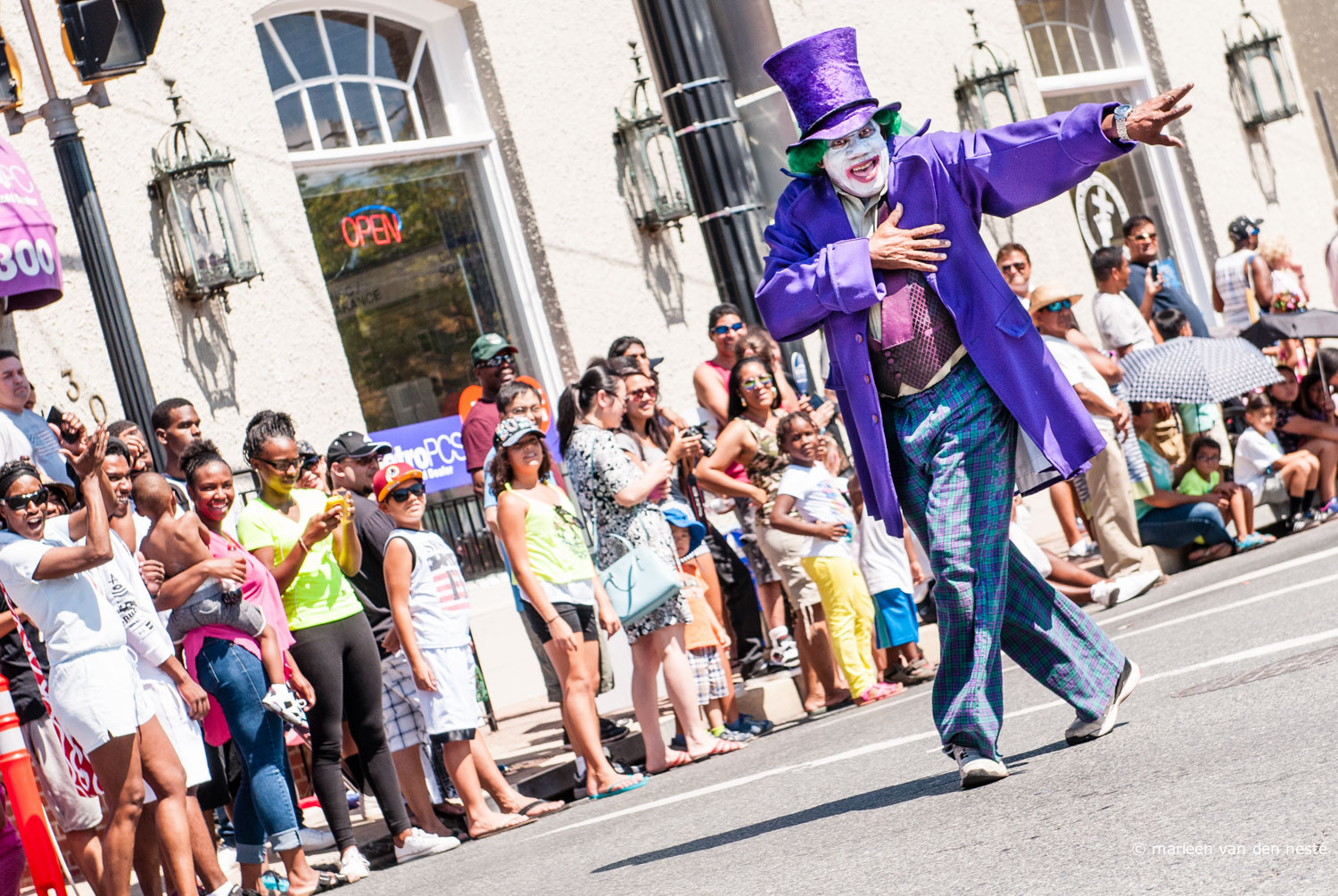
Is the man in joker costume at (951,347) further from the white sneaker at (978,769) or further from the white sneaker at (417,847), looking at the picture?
the white sneaker at (417,847)

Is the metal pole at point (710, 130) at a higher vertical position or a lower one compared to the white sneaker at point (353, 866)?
higher

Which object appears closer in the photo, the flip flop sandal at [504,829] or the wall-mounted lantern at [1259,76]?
the flip flop sandal at [504,829]

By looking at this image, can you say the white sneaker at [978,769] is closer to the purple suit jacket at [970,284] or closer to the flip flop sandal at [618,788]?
the purple suit jacket at [970,284]

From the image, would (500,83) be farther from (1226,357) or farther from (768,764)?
(768,764)

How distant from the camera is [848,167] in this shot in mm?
4996

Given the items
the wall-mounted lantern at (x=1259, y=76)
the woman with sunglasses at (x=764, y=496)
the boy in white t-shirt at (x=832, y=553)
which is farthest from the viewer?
the wall-mounted lantern at (x=1259, y=76)

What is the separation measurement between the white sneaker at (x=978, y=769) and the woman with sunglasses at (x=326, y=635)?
3112 mm

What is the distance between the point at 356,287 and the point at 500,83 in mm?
2017

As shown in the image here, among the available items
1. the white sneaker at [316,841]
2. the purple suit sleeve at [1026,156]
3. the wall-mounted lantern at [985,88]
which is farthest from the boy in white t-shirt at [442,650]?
the wall-mounted lantern at [985,88]

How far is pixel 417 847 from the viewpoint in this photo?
7.04 metres

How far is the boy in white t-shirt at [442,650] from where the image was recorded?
7254mm

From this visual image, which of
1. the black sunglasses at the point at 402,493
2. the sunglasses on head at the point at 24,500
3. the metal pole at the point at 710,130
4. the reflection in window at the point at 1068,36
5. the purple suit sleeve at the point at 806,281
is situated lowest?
the black sunglasses at the point at 402,493

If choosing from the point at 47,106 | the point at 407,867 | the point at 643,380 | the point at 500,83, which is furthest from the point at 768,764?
the point at 500,83

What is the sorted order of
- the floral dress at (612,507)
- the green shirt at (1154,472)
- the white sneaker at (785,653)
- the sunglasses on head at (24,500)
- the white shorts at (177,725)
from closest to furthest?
the sunglasses on head at (24,500)
the white shorts at (177,725)
the floral dress at (612,507)
the white sneaker at (785,653)
the green shirt at (1154,472)
